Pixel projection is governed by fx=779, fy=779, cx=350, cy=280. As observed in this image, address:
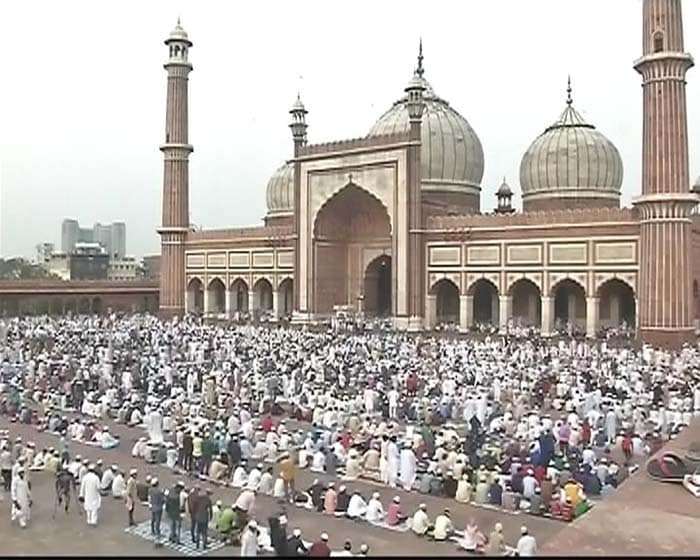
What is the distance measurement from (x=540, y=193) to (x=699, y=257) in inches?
349

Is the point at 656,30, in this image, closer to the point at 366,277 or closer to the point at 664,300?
the point at 664,300

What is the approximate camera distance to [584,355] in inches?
830

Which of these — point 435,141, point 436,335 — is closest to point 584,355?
point 436,335

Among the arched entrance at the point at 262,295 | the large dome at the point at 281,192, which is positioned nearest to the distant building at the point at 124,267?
the large dome at the point at 281,192

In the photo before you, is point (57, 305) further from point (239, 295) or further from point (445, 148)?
point (445, 148)

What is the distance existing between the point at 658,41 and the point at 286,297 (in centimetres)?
1958

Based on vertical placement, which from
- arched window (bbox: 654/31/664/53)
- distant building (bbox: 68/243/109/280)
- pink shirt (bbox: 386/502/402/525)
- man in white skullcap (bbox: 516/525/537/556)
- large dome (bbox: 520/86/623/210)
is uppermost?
arched window (bbox: 654/31/664/53)

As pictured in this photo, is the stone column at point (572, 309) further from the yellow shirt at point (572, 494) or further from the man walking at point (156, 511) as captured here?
the man walking at point (156, 511)

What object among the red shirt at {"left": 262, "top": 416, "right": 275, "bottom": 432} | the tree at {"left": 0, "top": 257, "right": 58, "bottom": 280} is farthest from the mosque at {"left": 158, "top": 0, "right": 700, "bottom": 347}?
the tree at {"left": 0, "top": 257, "right": 58, "bottom": 280}

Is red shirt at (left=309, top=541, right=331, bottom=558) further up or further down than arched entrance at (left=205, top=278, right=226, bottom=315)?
further down

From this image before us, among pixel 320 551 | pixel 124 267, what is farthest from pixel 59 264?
pixel 320 551

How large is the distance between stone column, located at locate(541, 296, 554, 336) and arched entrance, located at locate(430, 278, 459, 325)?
14.6ft

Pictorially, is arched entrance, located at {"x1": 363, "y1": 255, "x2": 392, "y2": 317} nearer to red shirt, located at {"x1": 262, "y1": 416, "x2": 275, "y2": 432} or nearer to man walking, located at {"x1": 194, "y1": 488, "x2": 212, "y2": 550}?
red shirt, located at {"x1": 262, "y1": 416, "x2": 275, "y2": 432}

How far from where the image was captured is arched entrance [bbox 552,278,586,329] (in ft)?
95.0
